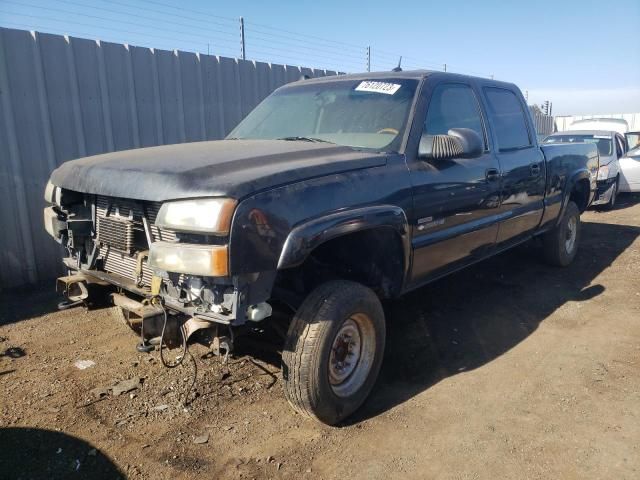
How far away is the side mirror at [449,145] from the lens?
11.0ft

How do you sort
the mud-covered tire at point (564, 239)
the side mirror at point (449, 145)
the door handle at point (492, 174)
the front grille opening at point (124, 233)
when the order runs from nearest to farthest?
the front grille opening at point (124, 233) → the side mirror at point (449, 145) → the door handle at point (492, 174) → the mud-covered tire at point (564, 239)

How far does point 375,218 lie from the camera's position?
2938 mm

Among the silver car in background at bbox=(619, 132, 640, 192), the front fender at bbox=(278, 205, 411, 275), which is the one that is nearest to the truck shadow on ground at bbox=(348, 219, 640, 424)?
the front fender at bbox=(278, 205, 411, 275)

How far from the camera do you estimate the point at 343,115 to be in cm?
373

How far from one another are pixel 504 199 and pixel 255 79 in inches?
184

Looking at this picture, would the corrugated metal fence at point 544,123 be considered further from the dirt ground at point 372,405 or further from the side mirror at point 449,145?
the side mirror at point 449,145

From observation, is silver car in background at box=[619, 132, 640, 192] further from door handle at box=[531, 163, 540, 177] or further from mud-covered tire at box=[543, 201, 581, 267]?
door handle at box=[531, 163, 540, 177]

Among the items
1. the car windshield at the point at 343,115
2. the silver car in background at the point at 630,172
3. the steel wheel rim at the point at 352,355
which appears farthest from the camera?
the silver car in background at the point at 630,172

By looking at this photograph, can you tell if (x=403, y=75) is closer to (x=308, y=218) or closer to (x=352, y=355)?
(x=308, y=218)

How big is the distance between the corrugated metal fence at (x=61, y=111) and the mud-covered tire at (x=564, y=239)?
4.74 metres

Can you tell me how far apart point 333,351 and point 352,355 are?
7.8 inches

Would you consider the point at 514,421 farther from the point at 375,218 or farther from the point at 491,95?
the point at 491,95

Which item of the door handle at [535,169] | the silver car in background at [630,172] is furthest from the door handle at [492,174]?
the silver car in background at [630,172]

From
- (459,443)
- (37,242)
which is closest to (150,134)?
(37,242)
